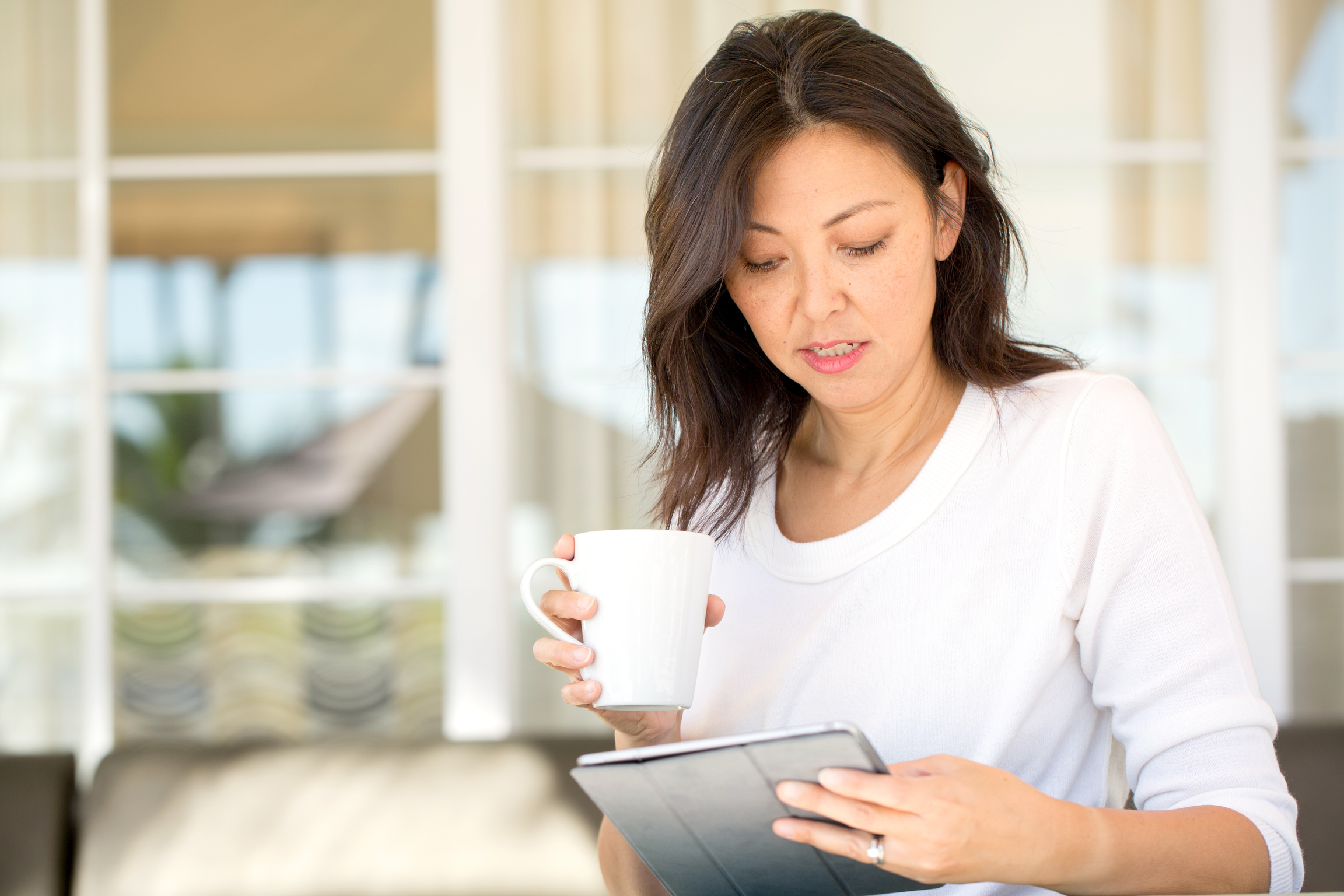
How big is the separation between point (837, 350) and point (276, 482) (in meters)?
1.78

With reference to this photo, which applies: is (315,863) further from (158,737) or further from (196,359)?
(196,359)

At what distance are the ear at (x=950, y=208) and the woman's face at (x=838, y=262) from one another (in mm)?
28

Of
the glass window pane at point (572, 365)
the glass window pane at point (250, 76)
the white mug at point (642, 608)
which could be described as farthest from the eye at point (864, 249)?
the glass window pane at point (250, 76)

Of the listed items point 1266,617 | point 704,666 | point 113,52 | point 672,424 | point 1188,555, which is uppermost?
point 113,52

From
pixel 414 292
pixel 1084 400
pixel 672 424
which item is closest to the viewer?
pixel 1084 400

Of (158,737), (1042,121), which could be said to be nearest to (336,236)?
(158,737)

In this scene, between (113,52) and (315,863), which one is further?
(113,52)

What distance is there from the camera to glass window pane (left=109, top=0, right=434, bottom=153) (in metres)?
2.54

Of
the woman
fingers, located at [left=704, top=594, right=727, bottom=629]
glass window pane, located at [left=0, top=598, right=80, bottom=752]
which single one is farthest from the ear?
glass window pane, located at [left=0, top=598, right=80, bottom=752]

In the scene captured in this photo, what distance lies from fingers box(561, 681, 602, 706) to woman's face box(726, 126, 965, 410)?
36 centimetres

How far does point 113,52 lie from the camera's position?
101 inches

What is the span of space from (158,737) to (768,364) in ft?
5.94

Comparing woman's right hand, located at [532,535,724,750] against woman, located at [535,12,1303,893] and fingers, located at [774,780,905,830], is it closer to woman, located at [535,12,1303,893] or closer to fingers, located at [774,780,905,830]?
woman, located at [535,12,1303,893]

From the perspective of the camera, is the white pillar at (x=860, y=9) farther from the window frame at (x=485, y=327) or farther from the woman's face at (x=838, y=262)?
the woman's face at (x=838, y=262)
